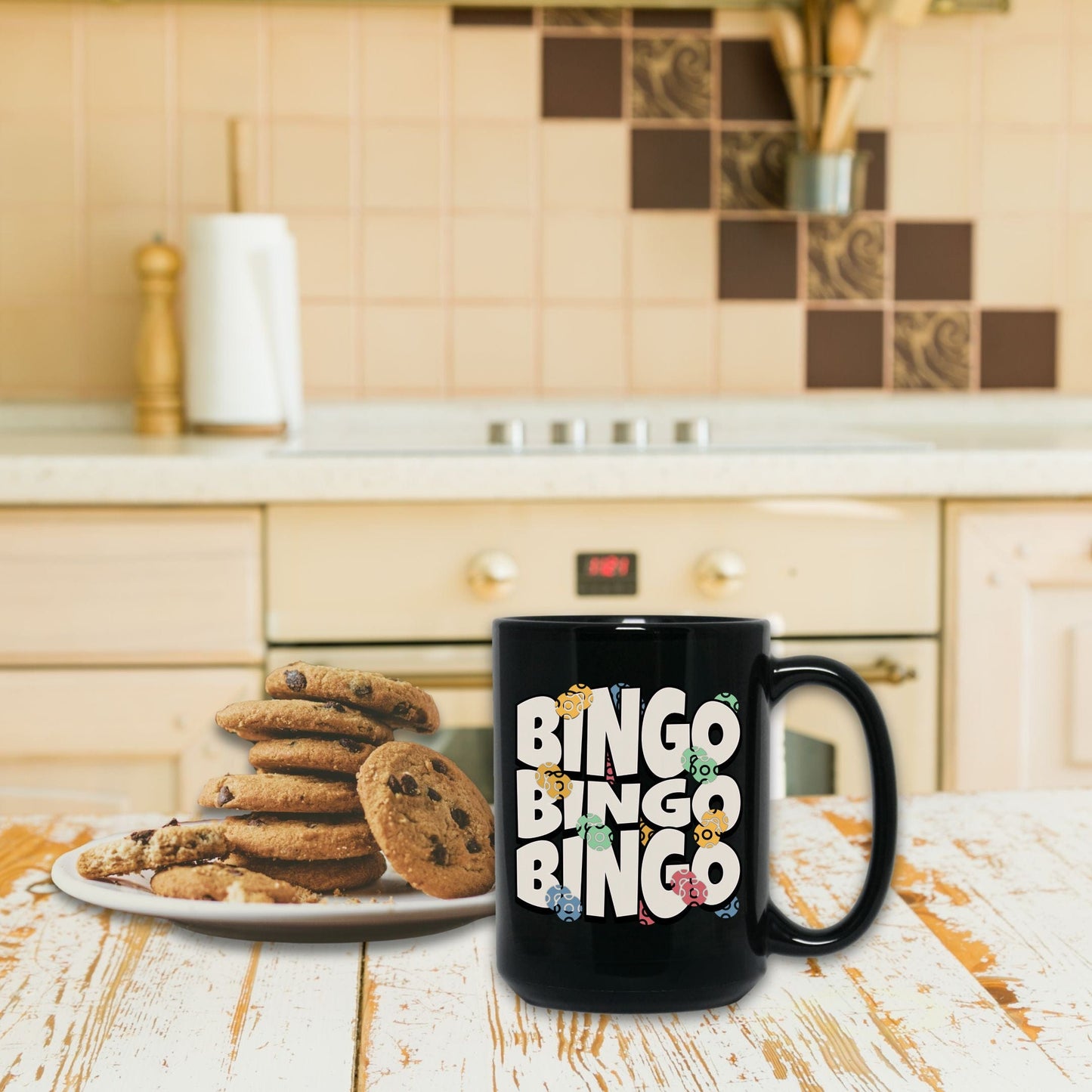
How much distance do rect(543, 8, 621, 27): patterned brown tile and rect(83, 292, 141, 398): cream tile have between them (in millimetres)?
663

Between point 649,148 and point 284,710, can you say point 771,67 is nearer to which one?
point 649,148

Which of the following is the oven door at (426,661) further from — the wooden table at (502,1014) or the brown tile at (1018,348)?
the brown tile at (1018,348)

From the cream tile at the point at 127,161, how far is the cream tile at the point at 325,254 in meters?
0.19

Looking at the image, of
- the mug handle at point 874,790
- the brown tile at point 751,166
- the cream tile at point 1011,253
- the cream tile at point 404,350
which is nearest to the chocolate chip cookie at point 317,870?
the mug handle at point 874,790

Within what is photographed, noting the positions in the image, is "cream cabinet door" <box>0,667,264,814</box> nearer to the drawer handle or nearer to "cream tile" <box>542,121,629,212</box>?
the drawer handle

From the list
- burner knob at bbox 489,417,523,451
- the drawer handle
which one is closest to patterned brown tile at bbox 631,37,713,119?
burner knob at bbox 489,417,523,451

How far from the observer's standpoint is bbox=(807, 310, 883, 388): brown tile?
71.1 inches

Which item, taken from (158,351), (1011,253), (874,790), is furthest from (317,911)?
(1011,253)

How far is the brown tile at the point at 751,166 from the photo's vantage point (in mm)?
1778

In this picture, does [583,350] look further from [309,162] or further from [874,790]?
[874,790]

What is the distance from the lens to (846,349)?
1808 mm

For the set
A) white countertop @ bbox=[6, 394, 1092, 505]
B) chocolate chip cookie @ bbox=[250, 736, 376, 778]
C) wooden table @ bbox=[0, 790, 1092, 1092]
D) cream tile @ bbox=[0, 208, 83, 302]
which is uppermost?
cream tile @ bbox=[0, 208, 83, 302]

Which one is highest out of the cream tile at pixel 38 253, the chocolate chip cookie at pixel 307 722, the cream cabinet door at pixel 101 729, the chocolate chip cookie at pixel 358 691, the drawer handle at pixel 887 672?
the cream tile at pixel 38 253

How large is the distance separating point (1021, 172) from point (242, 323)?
1.08m
